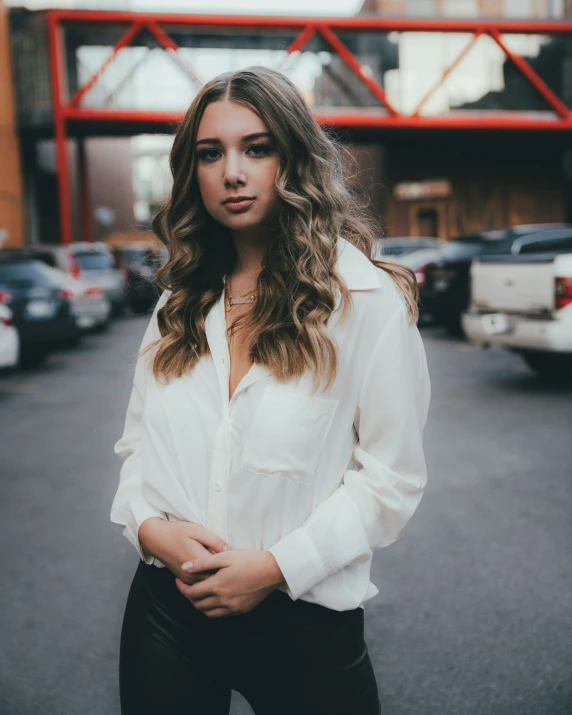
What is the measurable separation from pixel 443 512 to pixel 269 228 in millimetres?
3610

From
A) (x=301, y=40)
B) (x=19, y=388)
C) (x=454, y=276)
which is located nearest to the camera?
(x=19, y=388)

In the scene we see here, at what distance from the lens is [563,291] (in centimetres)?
855

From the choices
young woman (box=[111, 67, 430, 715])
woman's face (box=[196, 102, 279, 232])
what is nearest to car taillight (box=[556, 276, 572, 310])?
young woman (box=[111, 67, 430, 715])

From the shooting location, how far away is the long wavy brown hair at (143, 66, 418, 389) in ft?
5.34

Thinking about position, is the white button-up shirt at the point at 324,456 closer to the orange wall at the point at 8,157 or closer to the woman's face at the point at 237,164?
the woman's face at the point at 237,164

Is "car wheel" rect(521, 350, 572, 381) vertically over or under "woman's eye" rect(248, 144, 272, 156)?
under

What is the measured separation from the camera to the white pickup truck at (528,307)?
28.1ft

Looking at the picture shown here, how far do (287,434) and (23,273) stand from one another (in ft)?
39.7

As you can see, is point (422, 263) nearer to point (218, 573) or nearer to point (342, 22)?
point (342, 22)

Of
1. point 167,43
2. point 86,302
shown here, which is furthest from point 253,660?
point 167,43

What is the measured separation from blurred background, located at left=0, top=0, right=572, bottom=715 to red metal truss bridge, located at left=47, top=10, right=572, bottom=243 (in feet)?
0.28

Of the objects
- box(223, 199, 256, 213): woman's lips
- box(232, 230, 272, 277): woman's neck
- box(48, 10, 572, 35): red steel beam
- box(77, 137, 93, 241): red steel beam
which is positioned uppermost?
box(48, 10, 572, 35): red steel beam

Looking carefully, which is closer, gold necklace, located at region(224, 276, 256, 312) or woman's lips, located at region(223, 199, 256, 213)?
woman's lips, located at region(223, 199, 256, 213)

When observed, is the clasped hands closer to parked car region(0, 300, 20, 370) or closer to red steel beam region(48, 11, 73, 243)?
parked car region(0, 300, 20, 370)
